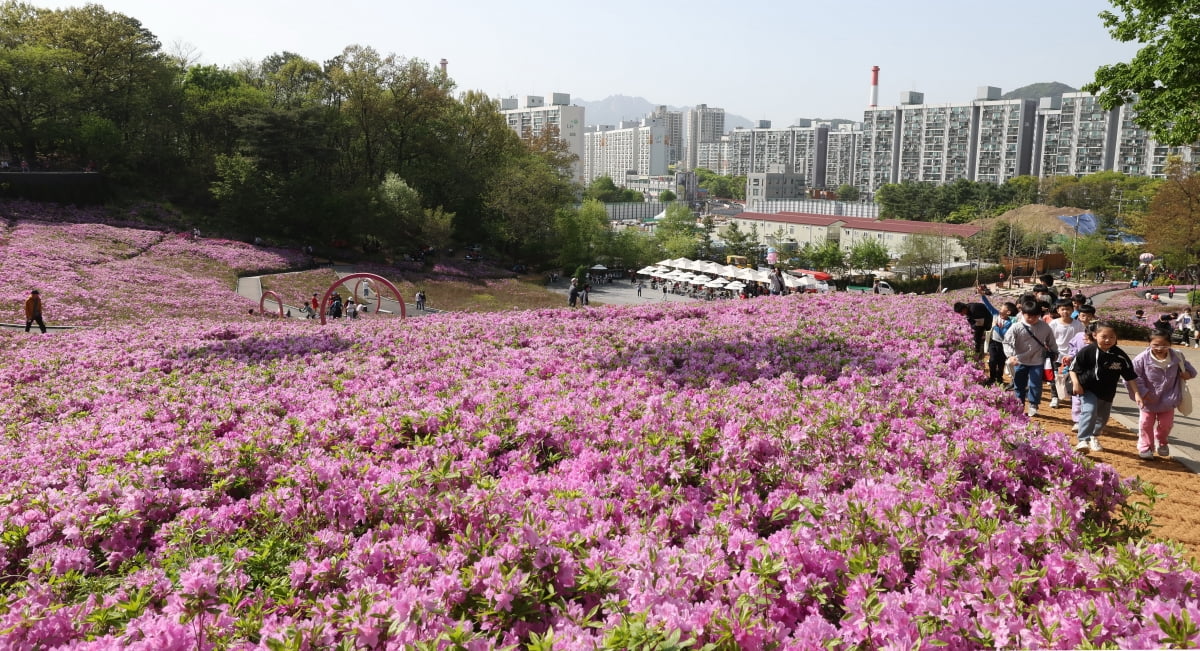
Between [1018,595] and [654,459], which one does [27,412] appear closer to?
[654,459]

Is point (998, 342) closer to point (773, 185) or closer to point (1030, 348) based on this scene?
point (1030, 348)

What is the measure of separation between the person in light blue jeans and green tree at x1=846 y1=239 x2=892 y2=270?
6993cm

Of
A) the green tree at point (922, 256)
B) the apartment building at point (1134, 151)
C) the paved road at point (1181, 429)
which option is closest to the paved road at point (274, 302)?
the paved road at point (1181, 429)

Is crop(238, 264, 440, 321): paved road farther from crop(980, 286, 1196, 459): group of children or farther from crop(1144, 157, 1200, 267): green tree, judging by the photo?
crop(1144, 157, 1200, 267): green tree

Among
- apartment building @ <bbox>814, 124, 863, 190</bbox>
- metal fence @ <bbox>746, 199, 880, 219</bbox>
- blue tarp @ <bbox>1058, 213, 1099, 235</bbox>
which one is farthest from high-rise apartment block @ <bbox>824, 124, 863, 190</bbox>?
blue tarp @ <bbox>1058, 213, 1099, 235</bbox>

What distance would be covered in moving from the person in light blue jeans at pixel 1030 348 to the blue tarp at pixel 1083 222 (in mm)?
87359

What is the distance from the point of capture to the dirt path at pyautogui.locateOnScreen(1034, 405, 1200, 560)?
Result: 585cm

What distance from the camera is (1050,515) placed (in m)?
4.07

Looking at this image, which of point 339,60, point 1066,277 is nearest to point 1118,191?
point 1066,277

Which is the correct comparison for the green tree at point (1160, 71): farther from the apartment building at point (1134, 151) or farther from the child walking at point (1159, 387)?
the apartment building at point (1134, 151)

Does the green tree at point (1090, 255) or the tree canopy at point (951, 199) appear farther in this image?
the tree canopy at point (951, 199)

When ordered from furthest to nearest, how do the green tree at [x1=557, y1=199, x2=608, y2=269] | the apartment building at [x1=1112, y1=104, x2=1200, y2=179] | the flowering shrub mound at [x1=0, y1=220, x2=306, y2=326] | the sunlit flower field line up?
the apartment building at [x1=1112, y1=104, x2=1200, y2=179] < the green tree at [x1=557, y1=199, x2=608, y2=269] < the flowering shrub mound at [x1=0, y1=220, x2=306, y2=326] < the sunlit flower field

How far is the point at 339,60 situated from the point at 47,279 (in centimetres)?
3753

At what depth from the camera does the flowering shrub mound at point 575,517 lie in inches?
127
